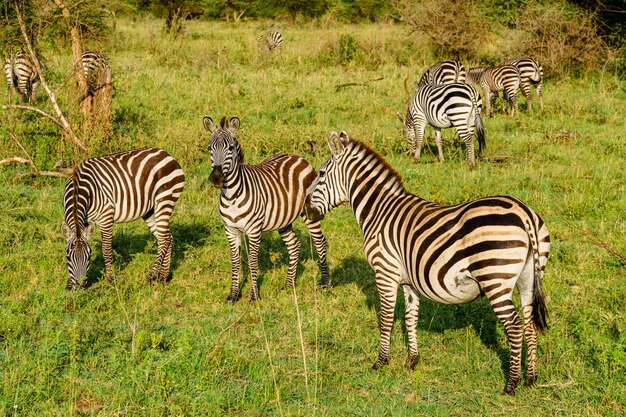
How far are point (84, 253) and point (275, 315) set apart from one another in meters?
2.12

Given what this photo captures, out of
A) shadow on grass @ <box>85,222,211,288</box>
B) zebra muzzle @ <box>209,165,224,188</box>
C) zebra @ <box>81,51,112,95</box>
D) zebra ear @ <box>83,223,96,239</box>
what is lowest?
shadow on grass @ <box>85,222,211,288</box>

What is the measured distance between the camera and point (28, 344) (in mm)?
6234

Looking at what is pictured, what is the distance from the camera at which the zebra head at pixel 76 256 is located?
286 inches

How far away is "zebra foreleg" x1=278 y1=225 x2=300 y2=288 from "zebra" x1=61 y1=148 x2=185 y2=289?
1416 mm

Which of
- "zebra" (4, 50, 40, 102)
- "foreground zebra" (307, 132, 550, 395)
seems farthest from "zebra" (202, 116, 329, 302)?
"zebra" (4, 50, 40, 102)

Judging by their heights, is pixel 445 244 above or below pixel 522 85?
below

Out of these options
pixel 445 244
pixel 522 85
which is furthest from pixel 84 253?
pixel 522 85

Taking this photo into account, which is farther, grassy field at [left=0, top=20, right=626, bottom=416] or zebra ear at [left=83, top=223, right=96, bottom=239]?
zebra ear at [left=83, top=223, right=96, bottom=239]

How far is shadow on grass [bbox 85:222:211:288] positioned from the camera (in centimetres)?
851

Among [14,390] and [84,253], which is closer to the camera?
[14,390]

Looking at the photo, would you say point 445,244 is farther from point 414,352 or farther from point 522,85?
point 522,85

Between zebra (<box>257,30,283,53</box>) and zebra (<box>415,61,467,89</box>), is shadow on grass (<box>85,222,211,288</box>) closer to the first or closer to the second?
zebra (<box>415,61,467,89</box>)

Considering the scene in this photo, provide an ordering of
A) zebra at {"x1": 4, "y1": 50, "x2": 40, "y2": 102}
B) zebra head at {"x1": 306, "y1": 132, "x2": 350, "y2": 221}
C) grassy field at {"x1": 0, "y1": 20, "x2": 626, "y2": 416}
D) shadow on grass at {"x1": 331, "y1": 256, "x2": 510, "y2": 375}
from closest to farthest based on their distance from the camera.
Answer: grassy field at {"x1": 0, "y1": 20, "x2": 626, "y2": 416}, zebra head at {"x1": 306, "y1": 132, "x2": 350, "y2": 221}, shadow on grass at {"x1": 331, "y1": 256, "x2": 510, "y2": 375}, zebra at {"x1": 4, "y1": 50, "x2": 40, "y2": 102}

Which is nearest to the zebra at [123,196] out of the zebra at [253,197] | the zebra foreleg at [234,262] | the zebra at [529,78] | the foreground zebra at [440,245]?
the zebra foreleg at [234,262]
